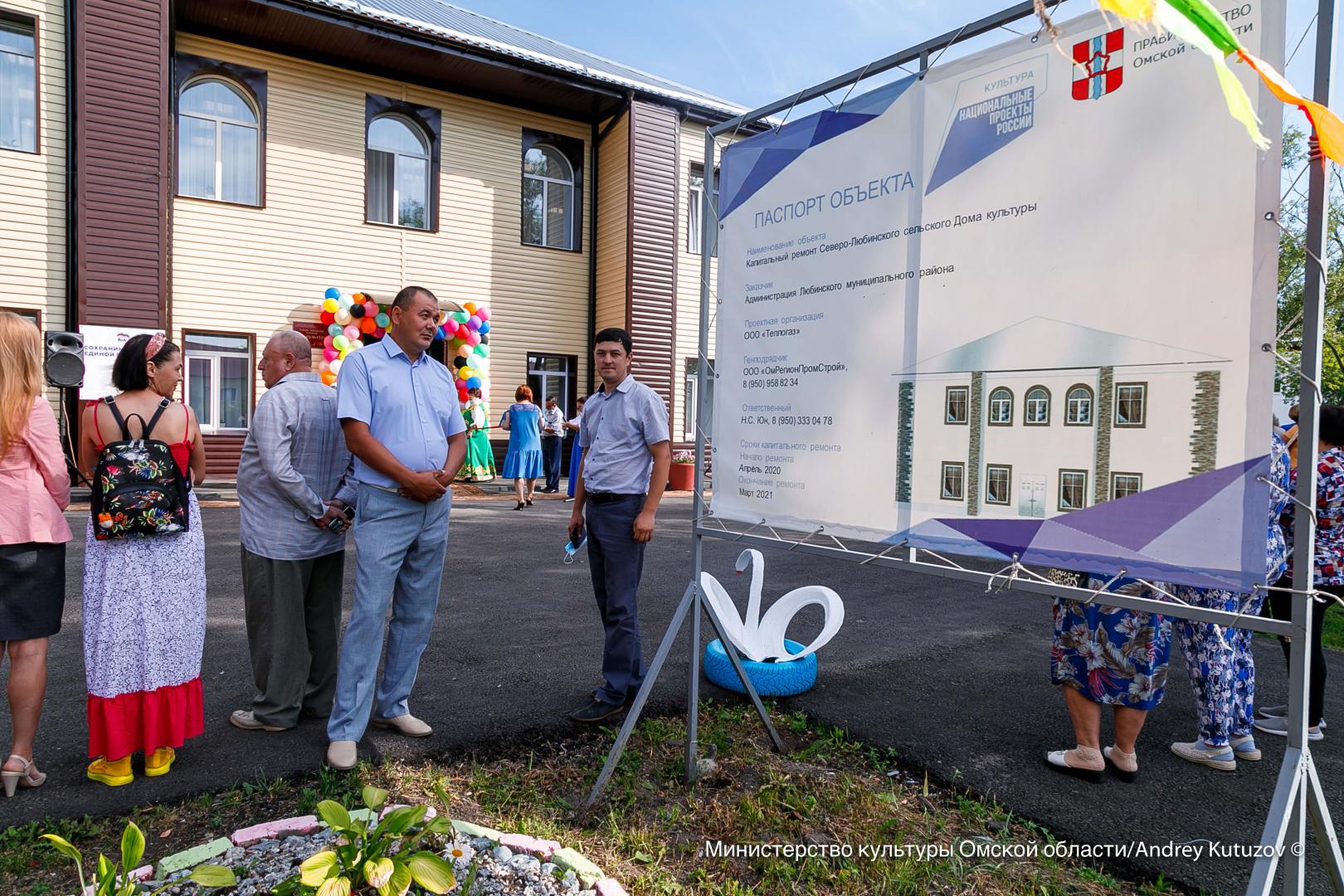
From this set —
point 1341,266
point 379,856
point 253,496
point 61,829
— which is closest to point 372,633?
point 253,496

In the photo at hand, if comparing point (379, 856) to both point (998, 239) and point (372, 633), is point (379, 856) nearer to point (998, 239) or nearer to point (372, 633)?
point (372, 633)

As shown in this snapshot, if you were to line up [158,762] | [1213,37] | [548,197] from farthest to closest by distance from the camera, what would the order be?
[548,197], [158,762], [1213,37]

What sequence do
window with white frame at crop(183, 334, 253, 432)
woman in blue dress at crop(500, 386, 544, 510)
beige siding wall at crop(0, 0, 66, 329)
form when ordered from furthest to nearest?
window with white frame at crop(183, 334, 253, 432)
woman in blue dress at crop(500, 386, 544, 510)
beige siding wall at crop(0, 0, 66, 329)

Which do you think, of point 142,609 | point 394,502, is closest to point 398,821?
point 394,502

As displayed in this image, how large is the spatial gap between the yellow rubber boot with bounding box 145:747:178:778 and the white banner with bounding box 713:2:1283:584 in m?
2.58

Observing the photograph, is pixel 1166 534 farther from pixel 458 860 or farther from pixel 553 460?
pixel 553 460

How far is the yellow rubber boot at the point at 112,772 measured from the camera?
317 cm

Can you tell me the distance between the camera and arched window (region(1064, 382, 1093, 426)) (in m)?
2.19

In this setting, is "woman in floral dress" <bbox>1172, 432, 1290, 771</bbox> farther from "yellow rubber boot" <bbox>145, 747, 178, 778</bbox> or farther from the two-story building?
the two-story building

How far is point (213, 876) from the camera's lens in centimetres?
197

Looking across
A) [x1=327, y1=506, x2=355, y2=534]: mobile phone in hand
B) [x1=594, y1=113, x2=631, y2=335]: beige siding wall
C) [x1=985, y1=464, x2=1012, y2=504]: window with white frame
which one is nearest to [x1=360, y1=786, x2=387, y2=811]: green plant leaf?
[x1=327, y1=506, x2=355, y2=534]: mobile phone in hand

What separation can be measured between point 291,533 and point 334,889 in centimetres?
204

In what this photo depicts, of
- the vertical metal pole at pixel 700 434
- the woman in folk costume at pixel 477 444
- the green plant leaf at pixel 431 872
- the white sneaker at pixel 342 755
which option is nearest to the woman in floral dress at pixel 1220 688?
the vertical metal pole at pixel 700 434

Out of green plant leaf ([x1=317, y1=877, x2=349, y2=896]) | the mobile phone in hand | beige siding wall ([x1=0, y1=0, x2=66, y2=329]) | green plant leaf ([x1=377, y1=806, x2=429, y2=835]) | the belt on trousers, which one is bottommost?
green plant leaf ([x1=317, y1=877, x2=349, y2=896])
